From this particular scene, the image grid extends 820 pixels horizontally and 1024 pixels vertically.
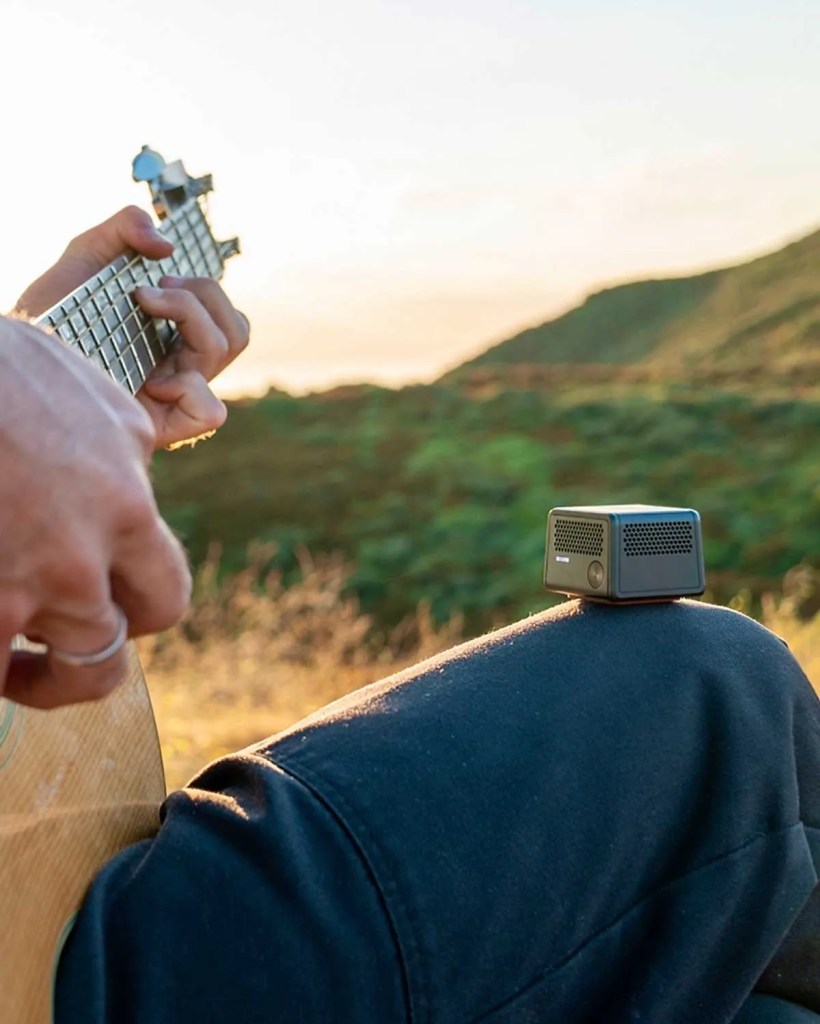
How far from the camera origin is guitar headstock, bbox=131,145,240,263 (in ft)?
6.07

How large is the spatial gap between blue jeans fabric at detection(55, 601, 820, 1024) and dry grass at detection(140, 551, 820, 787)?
2.45 m

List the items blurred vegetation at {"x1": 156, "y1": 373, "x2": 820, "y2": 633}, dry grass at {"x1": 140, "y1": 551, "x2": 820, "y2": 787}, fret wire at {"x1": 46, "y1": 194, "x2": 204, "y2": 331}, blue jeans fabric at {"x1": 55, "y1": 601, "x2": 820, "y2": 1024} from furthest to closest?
blurred vegetation at {"x1": 156, "y1": 373, "x2": 820, "y2": 633} < dry grass at {"x1": 140, "y1": 551, "x2": 820, "y2": 787} < fret wire at {"x1": 46, "y1": 194, "x2": 204, "y2": 331} < blue jeans fabric at {"x1": 55, "y1": 601, "x2": 820, "y2": 1024}

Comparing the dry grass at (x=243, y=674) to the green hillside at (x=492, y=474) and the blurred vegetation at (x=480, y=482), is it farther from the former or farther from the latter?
the green hillside at (x=492, y=474)

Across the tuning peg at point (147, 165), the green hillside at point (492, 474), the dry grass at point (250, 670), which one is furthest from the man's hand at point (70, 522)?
the green hillside at point (492, 474)

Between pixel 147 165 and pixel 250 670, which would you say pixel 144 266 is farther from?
pixel 250 670

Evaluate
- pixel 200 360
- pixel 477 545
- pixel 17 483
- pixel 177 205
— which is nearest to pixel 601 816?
pixel 17 483

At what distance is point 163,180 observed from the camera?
1872 millimetres

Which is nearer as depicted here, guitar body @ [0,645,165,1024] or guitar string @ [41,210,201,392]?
guitar body @ [0,645,165,1024]

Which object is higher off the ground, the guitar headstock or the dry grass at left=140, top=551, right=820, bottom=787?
the guitar headstock

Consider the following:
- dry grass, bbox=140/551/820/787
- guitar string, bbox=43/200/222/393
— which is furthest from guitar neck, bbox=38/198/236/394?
dry grass, bbox=140/551/820/787

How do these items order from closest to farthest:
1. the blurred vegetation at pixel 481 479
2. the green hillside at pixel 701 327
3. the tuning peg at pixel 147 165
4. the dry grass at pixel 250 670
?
the tuning peg at pixel 147 165 < the dry grass at pixel 250 670 < the blurred vegetation at pixel 481 479 < the green hillside at pixel 701 327

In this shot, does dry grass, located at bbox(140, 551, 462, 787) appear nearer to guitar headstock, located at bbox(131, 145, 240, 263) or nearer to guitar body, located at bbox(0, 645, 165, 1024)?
guitar headstock, located at bbox(131, 145, 240, 263)

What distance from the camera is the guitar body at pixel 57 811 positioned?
3.06ft

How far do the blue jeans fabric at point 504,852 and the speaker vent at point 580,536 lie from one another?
0.12m
